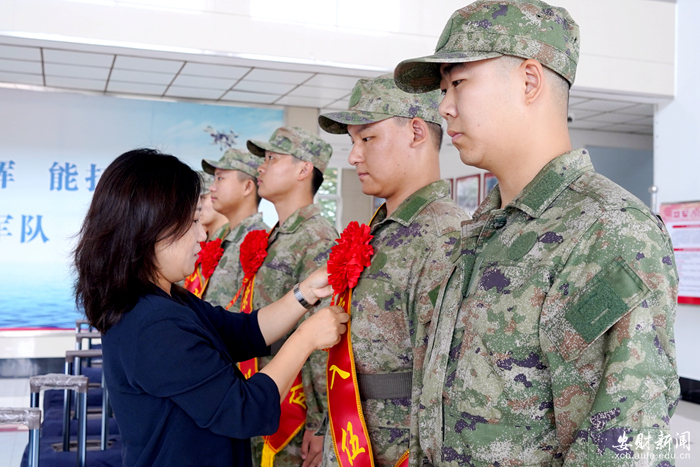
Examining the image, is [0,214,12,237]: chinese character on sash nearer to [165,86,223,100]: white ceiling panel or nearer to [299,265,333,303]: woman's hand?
[165,86,223,100]: white ceiling panel

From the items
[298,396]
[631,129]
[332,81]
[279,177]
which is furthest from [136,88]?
[631,129]

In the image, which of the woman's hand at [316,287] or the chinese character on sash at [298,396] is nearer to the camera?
the woman's hand at [316,287]

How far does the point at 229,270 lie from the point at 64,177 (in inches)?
157

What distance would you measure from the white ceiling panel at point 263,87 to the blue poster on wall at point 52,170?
0.91 metres

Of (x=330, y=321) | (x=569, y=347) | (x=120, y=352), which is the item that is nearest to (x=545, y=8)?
(x=569, y=347)

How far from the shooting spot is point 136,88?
20.9 ft

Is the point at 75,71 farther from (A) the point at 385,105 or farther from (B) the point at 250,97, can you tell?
(A) the point at 385,105

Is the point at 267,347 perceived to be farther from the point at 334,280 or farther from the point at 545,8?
the point at 545,8

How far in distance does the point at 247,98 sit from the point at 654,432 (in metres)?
6.39

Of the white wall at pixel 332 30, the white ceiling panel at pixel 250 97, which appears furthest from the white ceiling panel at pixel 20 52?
the white ceiling panel at pixel 250 97

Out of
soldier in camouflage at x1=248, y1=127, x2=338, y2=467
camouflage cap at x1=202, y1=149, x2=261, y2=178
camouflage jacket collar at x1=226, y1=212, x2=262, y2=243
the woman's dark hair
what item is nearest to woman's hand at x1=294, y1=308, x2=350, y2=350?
the woman's dark hair

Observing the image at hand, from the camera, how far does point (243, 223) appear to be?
11.0 ft

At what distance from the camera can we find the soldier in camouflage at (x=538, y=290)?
79 centimetres

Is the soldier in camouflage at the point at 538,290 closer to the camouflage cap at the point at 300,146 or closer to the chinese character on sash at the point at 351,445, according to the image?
the chinese character on sash at the point at 351,445
